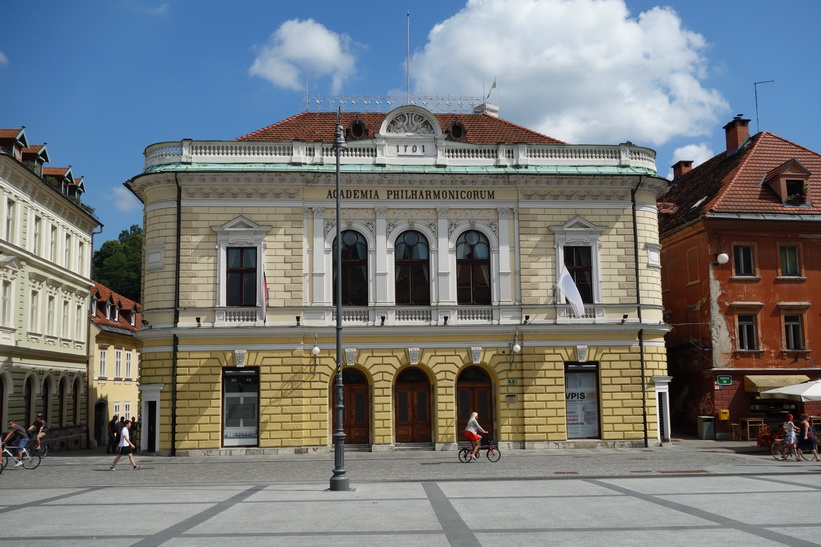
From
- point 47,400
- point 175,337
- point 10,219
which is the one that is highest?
point 10,219

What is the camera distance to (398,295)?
3462 centimetres

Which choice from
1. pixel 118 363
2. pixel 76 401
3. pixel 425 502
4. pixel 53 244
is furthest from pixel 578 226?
pixel 118 363

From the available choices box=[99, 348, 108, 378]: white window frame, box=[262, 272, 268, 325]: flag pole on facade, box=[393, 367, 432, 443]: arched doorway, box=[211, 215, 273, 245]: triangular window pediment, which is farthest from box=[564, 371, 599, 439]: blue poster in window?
box=[99, 348, 108, 378]: white window frame

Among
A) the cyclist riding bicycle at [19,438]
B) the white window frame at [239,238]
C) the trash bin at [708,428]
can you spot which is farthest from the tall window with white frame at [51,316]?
the trash bin at [708,428]

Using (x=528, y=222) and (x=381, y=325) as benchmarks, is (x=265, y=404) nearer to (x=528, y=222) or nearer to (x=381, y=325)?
(x=381, y=325)

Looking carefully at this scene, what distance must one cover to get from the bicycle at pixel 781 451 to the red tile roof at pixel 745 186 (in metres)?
12.3

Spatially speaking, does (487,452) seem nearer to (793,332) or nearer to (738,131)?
(793,332)

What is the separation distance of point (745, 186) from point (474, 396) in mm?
17650

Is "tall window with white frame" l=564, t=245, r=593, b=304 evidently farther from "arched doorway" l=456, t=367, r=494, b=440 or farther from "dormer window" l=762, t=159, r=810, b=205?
"dormer window" l=762, t=159, r=810, b=205

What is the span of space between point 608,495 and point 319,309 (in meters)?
17.0

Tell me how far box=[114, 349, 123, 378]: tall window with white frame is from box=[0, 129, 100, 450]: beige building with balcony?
17.3 ft

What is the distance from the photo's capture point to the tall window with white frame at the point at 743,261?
39.3m

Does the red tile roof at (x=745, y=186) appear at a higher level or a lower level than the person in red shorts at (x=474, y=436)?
higher

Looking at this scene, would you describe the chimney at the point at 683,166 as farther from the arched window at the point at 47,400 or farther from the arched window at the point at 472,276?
the arched window at the point at 47,400
